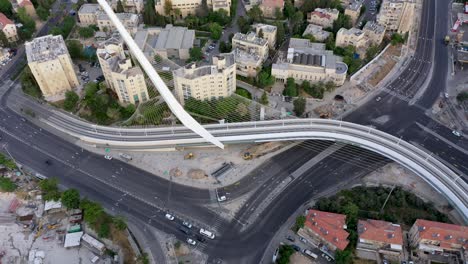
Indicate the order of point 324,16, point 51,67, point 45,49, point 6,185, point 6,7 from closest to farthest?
1. point 6,185
2. point 51,67
3. point 45,49
4. point 324,16
5. point 6,7

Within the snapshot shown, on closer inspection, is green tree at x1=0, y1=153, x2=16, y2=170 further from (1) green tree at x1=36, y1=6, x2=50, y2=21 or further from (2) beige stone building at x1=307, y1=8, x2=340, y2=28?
(2) beige stone building at x1=307, y1=8, x2=340, y2=28

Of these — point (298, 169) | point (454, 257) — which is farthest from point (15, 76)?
point (454, 257)

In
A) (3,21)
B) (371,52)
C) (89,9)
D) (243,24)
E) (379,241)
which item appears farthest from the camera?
(89,9)

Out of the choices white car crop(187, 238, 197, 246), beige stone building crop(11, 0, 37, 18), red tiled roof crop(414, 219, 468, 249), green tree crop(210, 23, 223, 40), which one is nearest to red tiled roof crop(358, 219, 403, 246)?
red tiled roof crop(414, 219, 468, 249)

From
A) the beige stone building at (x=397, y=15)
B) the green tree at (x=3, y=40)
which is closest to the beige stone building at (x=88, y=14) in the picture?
the green tree at (x=3, y=40)

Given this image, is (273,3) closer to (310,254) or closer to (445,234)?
(310,254)

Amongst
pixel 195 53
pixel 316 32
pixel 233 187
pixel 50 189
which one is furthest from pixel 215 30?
pixel 50 189

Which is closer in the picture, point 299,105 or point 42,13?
point 299,105

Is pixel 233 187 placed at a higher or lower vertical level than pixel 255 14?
lower
